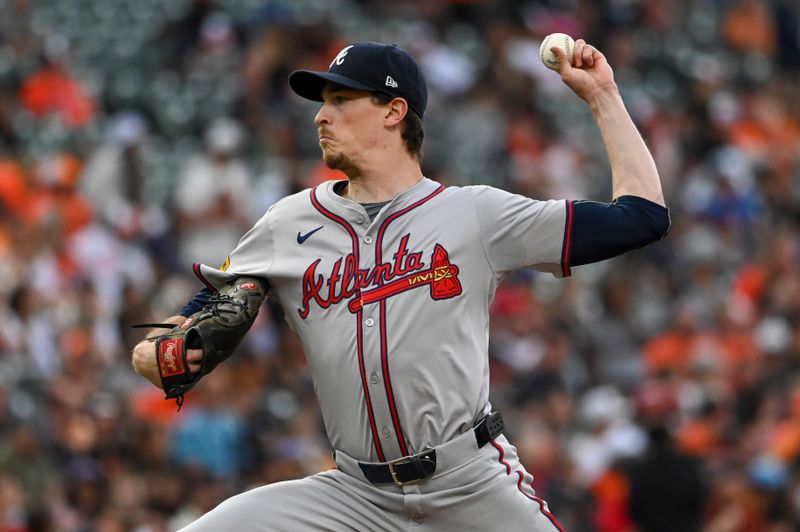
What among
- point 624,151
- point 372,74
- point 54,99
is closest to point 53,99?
point 54,99

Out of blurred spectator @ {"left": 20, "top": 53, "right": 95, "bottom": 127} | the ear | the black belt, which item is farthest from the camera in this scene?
blurred spectator @ {"left": 20, "top": 53, "right": 95, "bottom": 127}

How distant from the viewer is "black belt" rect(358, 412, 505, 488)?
467cm

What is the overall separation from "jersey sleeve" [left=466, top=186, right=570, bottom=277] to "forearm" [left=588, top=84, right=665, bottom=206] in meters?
0.20

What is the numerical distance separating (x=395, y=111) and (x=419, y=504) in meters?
1.24

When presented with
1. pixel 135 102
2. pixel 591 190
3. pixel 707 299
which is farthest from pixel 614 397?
pixel 135 102

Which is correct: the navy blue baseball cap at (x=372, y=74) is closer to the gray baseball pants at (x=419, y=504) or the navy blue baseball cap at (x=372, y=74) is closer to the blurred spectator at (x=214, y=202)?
the gray baseball pants at (x=419, y=504)

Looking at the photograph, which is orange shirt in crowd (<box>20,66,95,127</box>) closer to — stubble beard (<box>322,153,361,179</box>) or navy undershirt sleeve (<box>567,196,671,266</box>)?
stubble beard (<box>322,153,361,179</box>)

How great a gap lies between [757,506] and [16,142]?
652 cm

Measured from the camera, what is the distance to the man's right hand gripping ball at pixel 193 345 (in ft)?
15.4

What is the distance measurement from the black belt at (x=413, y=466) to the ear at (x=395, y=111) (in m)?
0.97

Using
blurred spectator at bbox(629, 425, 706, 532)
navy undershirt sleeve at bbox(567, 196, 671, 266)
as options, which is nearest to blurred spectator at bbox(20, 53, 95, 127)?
blurred spectator at bbox(629, 425, 706, 532)

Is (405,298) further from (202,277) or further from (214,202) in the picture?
(214,202)

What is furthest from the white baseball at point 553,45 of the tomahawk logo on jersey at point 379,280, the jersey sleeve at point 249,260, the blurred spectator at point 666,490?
the blurred spectator at point 666,490

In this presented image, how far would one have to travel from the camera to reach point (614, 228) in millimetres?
4684
